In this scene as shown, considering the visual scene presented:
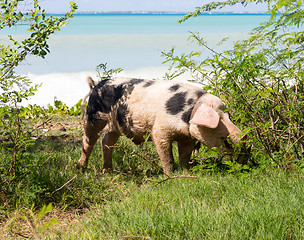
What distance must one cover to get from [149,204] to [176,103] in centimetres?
124

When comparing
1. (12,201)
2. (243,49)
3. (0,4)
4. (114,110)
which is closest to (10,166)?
(12,201)

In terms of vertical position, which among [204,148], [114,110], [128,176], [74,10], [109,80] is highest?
[74,10]

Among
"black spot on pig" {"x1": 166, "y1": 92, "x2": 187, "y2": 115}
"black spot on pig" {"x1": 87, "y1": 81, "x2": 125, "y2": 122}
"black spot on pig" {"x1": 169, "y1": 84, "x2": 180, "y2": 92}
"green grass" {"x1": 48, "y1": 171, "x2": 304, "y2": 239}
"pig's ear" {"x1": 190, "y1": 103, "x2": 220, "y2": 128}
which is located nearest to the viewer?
"green grass" {"x1": 48, "y1": 171, "x2": 304, "y2": 239}

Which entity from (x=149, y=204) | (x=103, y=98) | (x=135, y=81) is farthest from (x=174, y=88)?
(x=149, y=204)

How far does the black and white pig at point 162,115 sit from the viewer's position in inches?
172

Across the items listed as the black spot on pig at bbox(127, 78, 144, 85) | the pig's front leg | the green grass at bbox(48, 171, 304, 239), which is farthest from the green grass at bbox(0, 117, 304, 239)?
the black spot on pig at bbox(127, 78, 144, 85)

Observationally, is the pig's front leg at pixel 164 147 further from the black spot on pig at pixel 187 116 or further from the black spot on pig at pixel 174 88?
the black spot on pig at pixel 174 88

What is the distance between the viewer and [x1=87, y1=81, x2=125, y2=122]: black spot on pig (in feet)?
16.5

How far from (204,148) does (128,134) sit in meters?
0.96

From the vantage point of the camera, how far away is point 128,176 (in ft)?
17.4

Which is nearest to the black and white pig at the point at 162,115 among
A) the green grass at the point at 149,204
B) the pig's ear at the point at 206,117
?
the pig's ear at the point at 206,117

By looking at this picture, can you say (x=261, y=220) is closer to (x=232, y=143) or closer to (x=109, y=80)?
(x=232, y=143)

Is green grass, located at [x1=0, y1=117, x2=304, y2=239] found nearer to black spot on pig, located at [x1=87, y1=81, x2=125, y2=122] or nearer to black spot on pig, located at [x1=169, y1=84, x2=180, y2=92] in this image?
black spot on pig, located at [x1=87, y1=81, x2=125, y2=122]

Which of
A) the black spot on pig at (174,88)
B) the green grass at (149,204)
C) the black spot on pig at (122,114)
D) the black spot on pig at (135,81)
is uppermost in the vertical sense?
the black spot on pig at (135,81)
